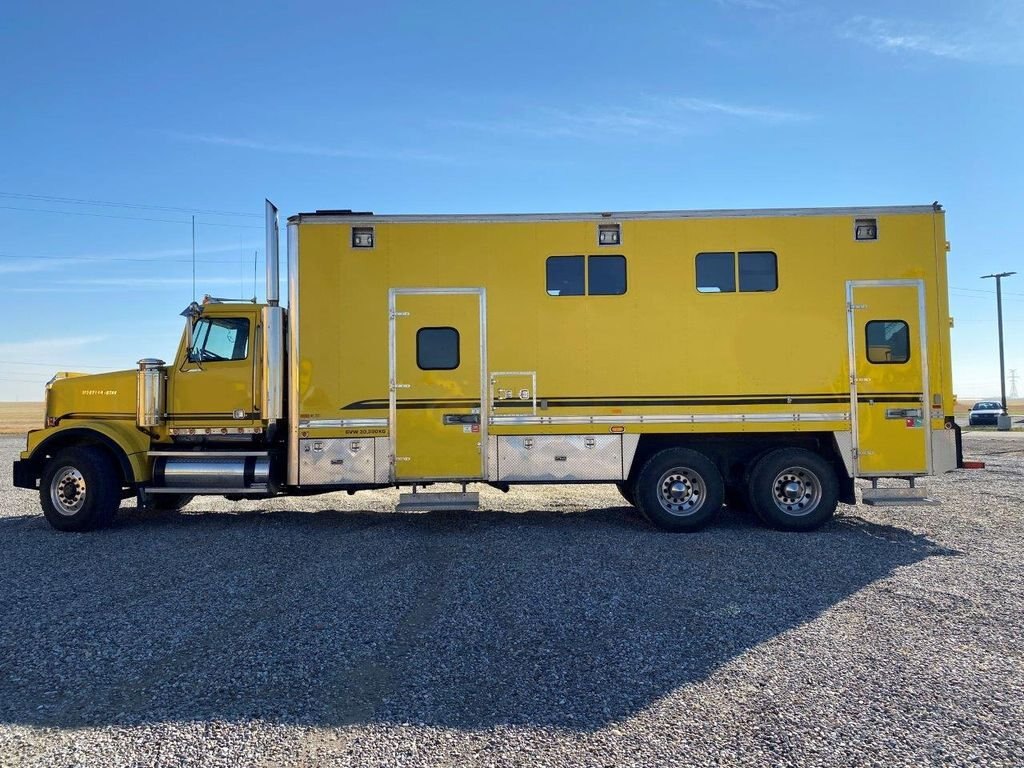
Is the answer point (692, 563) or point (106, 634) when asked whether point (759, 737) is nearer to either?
point (692, 563)

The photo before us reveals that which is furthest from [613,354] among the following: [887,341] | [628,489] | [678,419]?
[887,341]

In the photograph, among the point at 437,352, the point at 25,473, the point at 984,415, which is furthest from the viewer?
the point at 984,415

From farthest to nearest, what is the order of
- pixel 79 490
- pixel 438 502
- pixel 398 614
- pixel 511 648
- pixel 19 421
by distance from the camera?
pixel 19 421
pixel 79 490
pixel 438 502
pixel 398 614
pixel 511 648

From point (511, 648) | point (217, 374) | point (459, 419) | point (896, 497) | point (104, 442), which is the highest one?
point (217, 374)

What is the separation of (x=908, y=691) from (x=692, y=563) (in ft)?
9.45

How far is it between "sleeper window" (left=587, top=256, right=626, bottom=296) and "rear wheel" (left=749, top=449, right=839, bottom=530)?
2.89 m

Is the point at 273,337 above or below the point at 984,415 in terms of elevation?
above

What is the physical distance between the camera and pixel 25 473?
28.3 ft

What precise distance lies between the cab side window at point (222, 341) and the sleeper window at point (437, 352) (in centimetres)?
241

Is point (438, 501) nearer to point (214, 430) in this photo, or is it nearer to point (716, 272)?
point (214, 430)

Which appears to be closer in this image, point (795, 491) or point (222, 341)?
point (795, 491)

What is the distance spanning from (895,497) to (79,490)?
10.4 metres

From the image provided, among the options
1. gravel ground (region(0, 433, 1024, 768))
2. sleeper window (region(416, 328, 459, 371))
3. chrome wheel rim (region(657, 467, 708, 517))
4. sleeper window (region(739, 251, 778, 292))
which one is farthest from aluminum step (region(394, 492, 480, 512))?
sleeper window (region(739, 251, 778, 292))

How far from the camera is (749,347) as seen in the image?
8219 millimetres
